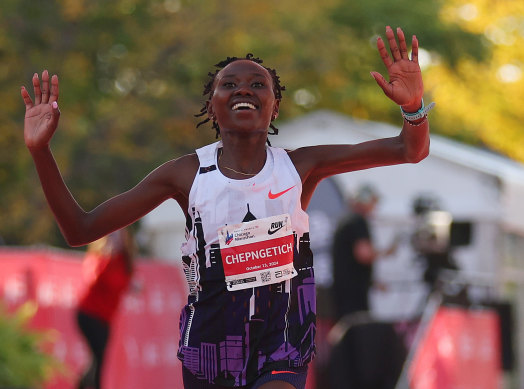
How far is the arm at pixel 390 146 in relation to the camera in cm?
396

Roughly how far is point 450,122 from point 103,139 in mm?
12382

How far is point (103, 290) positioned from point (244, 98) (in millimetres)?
6118

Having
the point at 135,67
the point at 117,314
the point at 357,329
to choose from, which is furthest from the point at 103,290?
the point at 135,67

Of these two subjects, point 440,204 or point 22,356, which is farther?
point 440,204

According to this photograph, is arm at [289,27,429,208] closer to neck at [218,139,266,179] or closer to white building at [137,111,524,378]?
neck at [218,139,266,179]

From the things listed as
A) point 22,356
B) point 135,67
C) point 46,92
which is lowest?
point 22,356

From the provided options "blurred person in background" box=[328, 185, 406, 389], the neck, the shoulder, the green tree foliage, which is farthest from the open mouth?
"blurred person in background" box=[328, 185, 406, 389]

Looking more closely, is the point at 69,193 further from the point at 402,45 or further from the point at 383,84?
the point at 402,45

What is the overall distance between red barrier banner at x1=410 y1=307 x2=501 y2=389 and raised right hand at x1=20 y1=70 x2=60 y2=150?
5.89 metres

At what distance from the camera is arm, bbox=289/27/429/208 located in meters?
3.96

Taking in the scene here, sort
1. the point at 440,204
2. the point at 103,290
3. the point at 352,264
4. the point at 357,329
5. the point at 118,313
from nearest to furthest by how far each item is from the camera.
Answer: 1. the point at 103,290
2. the point at 357,329
3. the point at 352,264
4. the point at 118,313
5. the point at 440,204

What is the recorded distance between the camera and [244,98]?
13.2 ft

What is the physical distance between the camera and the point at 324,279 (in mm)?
11312

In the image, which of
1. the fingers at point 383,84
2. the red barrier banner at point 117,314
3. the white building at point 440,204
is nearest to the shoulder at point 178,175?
the fingers at point 383,84
